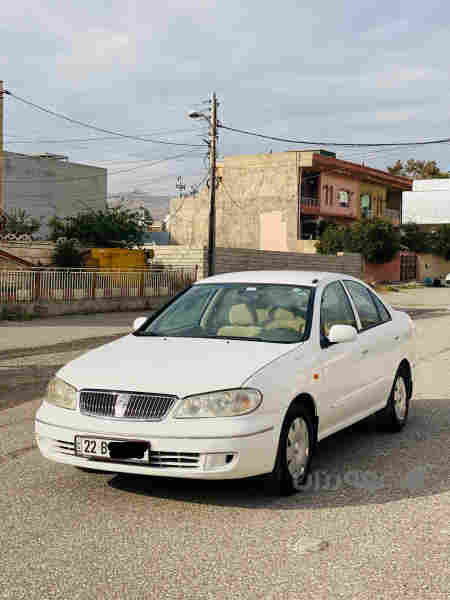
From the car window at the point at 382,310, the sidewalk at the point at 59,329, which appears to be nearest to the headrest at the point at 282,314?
the car window at the point at 382,310

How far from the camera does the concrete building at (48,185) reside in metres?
63.4

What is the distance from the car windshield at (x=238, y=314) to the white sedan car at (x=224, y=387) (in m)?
0.01

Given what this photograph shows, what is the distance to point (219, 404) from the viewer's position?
16.8 ft

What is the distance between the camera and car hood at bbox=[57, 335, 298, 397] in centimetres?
520

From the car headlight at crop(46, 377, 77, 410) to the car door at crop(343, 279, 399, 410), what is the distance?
2.66m

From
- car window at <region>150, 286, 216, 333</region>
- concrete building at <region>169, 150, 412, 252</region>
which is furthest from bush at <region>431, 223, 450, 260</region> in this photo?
car window at <region>150, 286, 216, 333</region>

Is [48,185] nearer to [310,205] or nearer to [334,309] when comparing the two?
[310,205]

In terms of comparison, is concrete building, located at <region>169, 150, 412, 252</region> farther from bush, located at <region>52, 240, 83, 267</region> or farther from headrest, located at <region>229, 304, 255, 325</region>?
headrest, located at <region>229, 304, 255, 325</region>

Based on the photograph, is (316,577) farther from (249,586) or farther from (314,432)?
(314,432)

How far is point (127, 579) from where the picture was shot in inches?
A: 159

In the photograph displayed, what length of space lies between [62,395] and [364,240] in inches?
1938

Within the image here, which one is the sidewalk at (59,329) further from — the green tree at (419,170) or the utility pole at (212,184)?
the green tree at (419,170)

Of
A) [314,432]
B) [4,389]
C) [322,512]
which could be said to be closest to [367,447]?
[314,432]

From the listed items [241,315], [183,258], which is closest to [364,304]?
[241,315]
